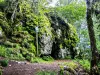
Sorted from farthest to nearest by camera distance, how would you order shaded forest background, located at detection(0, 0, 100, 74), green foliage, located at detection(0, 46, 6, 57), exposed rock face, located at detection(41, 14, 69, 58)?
exposed rock face, located at detection(41, 14, 69, 58) < shaded forest background, located at detection(0, 0, 100, 74) < green foliage, located at detection(0, 46, 6, 57)

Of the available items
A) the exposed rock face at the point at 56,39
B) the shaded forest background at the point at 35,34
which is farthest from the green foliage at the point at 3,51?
the exposed rock face at the point at 56,39

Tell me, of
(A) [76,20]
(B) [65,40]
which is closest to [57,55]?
(B) [65,40]

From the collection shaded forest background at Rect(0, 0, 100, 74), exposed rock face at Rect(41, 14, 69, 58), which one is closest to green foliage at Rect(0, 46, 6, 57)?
shaded forest background at Rect(0, 0, 100, 74)

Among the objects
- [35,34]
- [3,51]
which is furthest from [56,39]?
[3,51]

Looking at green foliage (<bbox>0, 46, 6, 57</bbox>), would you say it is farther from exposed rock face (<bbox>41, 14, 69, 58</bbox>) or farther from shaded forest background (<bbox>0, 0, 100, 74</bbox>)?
exposed rock face (<bbox>41, 14, 69, 58</bbox>)

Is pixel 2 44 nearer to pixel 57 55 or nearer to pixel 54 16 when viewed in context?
pixel 57 55

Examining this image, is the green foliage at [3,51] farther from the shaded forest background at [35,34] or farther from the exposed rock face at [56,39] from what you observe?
the exposed rock face at [56,39]

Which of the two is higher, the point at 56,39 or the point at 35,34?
the point at 35,34

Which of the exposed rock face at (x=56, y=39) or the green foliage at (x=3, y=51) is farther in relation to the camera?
the exposed rock face at (x=56, y=39)

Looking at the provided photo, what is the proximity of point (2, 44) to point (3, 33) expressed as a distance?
90 cm

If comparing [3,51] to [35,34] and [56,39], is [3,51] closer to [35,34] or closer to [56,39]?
[35,34]

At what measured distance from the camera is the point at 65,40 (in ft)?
55.8

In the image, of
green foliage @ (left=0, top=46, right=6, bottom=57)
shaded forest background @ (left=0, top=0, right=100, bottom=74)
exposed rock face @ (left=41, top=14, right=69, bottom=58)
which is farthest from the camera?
exposed rock face @ (left=41, top=14, right=69, bottom=58)

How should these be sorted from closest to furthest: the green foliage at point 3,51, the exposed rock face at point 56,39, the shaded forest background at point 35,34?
the green foliage at point 3,51 → the shaded forest background at point 35,34 → the exposed rock face at point 56,39
